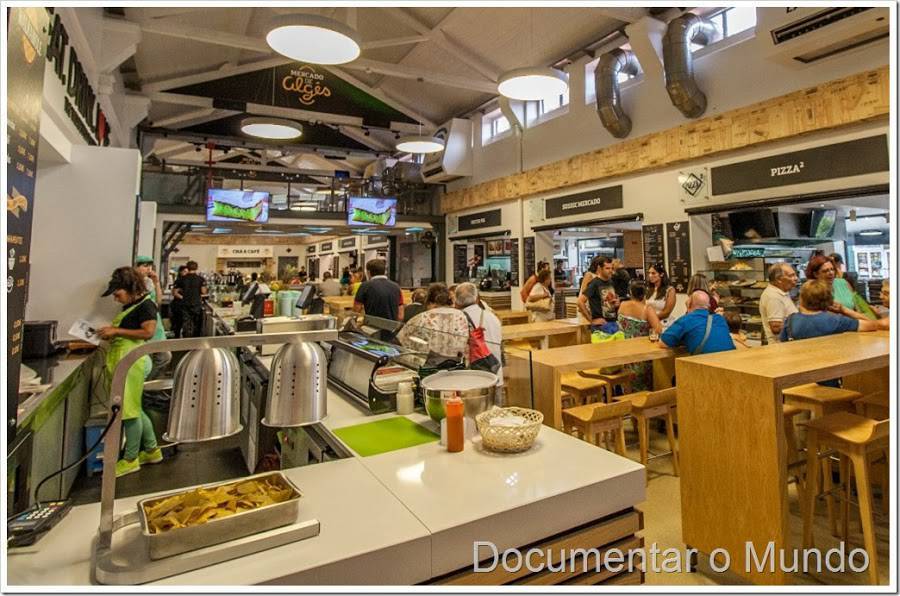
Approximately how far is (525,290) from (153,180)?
8000 millimetres

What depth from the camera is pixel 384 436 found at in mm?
1990

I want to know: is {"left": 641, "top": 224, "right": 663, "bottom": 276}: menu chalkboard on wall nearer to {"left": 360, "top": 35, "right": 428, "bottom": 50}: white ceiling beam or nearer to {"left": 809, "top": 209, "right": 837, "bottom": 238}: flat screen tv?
{"left": 809, "top": 209, "right": 837, "bottom": 238}: flat screen tv

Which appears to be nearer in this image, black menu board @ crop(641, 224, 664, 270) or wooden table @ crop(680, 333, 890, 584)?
wooden table @ crop(680, 333, 890, 584)

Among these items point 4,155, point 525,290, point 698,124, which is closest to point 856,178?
point 698,124

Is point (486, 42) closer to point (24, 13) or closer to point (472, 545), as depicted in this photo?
point (24, 13)

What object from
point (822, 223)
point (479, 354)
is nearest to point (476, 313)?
point (479, 354)

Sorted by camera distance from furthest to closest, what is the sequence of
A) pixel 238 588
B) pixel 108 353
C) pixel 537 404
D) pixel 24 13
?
1. pixel 108 353
2. pixel 537 404
3. pixel 24 13
4. pixel 238 588

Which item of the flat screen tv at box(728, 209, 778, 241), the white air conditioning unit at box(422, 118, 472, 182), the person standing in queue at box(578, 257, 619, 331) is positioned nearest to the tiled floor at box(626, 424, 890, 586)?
the person standing in queue at box(578, 257, 619, 331)

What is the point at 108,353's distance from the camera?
3582mm

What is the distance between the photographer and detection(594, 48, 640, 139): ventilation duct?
7.07 metres

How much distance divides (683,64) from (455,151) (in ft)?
18.5

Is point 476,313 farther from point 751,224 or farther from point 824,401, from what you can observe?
point 751,224

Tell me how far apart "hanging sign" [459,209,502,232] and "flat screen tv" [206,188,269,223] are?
15.0 ft

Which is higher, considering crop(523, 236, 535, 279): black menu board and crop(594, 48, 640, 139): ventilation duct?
crop(594, 48, 640, 139): ventilation duct
